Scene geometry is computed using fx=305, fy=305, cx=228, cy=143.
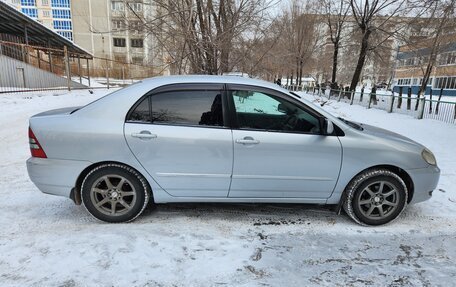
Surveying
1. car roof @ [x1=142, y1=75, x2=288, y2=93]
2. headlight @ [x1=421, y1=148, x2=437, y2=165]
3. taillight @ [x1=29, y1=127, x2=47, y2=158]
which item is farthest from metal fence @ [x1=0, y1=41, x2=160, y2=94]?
headlight @ [x1=421, y1=148, x2=437, y2=165]

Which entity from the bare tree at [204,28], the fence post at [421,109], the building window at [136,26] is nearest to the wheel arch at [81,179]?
the bare tree at [204,28]

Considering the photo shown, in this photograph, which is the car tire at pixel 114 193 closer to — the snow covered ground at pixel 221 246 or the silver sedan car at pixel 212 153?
the silver sedan car at pixel 212 153

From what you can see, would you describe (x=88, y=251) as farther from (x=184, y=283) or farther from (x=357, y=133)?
(x=357, y=133)

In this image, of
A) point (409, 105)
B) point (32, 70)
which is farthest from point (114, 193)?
point (32, 70)

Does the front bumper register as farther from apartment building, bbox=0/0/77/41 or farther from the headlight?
apartment building, bbox=0/0/77/41

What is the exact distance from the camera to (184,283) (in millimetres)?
2477

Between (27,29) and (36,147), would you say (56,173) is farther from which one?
(27,29)

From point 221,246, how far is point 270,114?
1502 millimetres

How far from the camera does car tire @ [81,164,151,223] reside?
129 inches

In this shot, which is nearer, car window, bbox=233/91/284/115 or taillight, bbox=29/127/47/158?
taillight, bbox=29/127/47/158

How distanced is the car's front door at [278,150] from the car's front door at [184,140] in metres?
0.16

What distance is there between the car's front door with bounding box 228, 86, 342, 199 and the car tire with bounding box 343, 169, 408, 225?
11.5 inches

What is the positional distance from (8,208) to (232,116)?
292 centimetres

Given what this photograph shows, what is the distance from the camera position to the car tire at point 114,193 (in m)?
3.27
